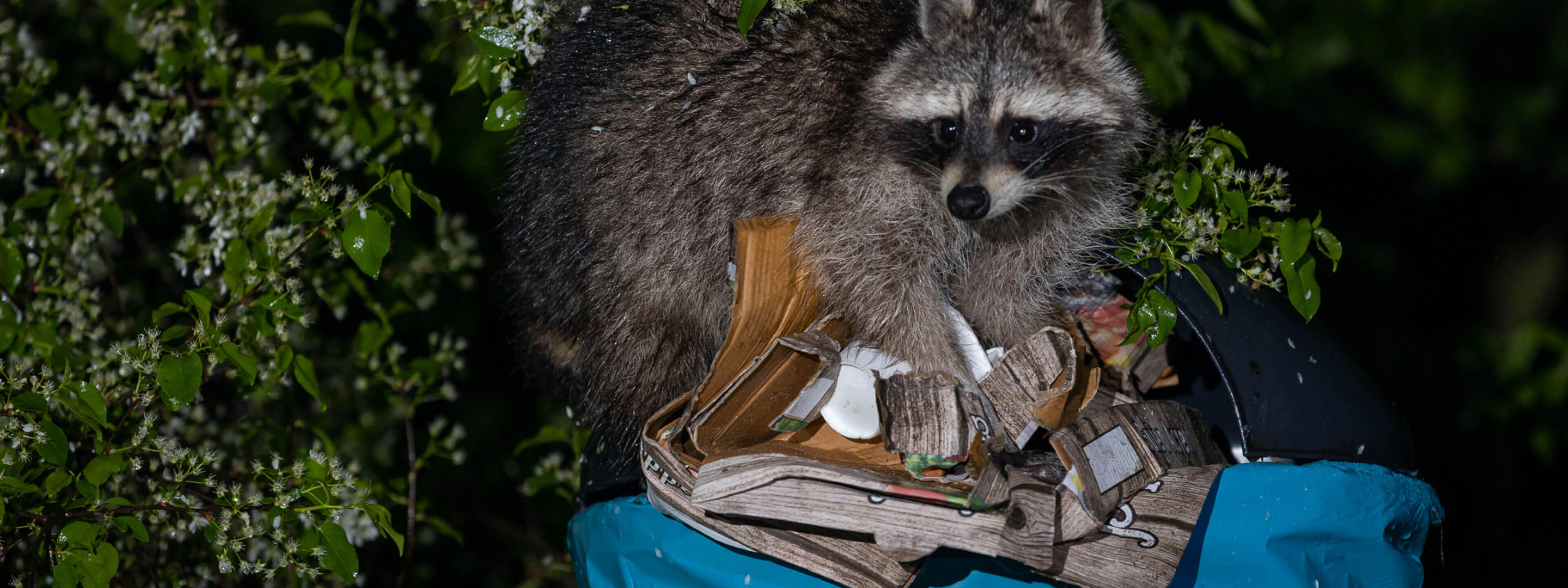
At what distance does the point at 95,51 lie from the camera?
2.73 m

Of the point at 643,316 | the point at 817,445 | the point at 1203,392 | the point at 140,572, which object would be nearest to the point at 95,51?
the point at 140,572

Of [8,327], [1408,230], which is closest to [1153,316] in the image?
[8,327]

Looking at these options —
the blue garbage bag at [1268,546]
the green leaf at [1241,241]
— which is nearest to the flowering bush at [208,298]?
the blue garbage bag at [1268,546]

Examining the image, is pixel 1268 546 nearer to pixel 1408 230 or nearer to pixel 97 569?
pixel 97 569

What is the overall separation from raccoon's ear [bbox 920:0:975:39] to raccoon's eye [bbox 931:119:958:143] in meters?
0.13

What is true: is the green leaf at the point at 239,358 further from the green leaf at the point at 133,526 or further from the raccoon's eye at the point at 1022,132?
the raccoon's eye at the point at 1022,132

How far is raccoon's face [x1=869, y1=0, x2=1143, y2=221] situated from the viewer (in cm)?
159

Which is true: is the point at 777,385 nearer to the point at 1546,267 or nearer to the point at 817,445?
the point at 817,445

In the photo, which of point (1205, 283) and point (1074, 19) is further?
point (1074, 19)

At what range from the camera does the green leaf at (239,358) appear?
1593 millimetres

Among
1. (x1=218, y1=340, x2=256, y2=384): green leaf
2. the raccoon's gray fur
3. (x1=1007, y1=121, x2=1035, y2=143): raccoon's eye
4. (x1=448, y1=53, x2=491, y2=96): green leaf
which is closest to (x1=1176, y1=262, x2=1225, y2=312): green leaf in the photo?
the raccoon's gray fur

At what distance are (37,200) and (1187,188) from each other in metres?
1.98

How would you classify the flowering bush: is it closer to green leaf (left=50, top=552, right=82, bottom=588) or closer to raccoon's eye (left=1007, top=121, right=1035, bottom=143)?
green leaf (left=50, top=552, right=82, bottom=588)

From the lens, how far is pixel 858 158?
5.35ft
